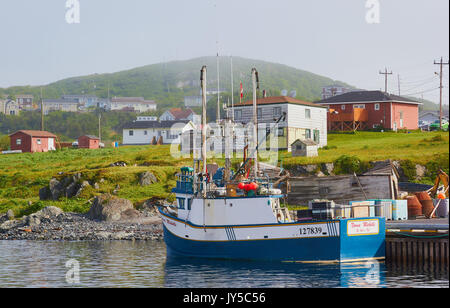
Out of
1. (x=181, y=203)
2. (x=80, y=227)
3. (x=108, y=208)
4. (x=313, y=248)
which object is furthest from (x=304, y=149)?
(x=313, y=248)

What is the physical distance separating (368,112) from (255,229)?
67239mm

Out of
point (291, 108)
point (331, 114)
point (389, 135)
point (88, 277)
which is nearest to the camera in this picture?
point (88, 277)

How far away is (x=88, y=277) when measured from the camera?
3131 cm

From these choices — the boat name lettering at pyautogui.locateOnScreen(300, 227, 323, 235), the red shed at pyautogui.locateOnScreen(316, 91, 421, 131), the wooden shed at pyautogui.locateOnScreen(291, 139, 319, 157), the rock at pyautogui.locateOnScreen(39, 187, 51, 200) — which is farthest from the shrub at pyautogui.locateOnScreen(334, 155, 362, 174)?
the red shed at pyautogui.locateOnScreen(316, 91, 421, 131)

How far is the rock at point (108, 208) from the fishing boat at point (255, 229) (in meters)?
18.1

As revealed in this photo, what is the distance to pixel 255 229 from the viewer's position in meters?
34.4

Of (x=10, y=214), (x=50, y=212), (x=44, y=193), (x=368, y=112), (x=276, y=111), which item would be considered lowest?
(x=10, y=214)

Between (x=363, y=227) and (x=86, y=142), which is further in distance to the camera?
(x=86, y=142)

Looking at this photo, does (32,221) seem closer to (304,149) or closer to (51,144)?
(304,149)

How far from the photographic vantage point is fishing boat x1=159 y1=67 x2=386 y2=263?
109 feet

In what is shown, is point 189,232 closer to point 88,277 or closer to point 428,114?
point 88,277

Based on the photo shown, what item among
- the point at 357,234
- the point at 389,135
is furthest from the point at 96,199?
the point at 389,135
